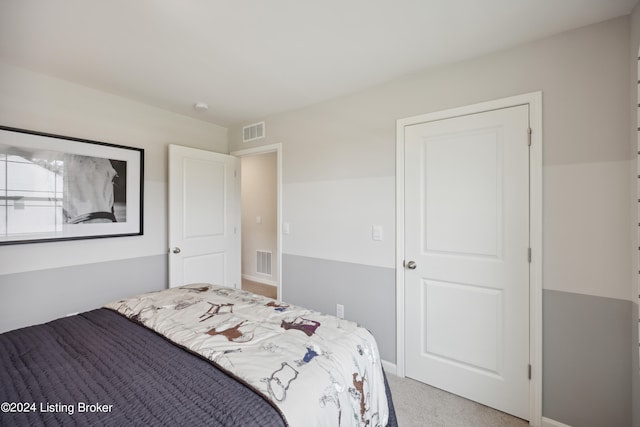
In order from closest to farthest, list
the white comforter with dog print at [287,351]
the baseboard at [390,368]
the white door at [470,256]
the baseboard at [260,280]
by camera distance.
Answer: the white comforter with dog print at [287,351] < the white door at [470,256] < the baseboard at [390,368] < the baseboard at [260,280]

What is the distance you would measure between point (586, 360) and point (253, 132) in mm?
3380

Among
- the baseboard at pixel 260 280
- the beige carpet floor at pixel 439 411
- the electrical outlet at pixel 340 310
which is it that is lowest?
the beige carpet floor at pixel 439 411

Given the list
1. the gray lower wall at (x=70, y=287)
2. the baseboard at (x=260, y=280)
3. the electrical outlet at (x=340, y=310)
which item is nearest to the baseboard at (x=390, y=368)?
the electrical outlet at (x=340, y=310)

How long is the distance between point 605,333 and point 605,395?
0.34 metres

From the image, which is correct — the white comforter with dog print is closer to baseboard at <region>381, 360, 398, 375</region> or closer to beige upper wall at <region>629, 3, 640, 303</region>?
baseboard at <region>381, 360, 398, 375</region>

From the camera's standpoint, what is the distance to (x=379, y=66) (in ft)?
6.84

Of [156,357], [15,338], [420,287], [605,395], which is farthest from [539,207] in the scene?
[15,338]

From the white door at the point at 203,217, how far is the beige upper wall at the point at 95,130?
159mm

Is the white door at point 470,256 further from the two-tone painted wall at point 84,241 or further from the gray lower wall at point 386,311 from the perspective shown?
the two-tone painted wall at point 84,241

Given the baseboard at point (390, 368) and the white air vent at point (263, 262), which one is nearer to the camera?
the baseboard at point (390, 368)

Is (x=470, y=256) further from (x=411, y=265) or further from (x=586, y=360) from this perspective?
(x=586, y=360)

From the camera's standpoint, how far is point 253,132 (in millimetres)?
3322

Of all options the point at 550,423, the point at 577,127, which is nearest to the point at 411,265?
the point at 550,423

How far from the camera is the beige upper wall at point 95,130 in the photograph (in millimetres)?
2104
